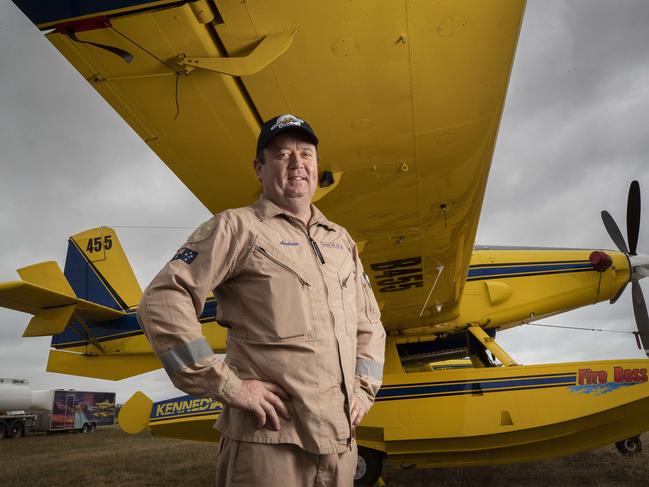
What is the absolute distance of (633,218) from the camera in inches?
287

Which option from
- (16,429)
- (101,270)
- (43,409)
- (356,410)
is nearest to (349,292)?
(356,410)

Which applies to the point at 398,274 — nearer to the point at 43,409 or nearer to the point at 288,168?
the point at 288,168

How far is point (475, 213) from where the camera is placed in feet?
14.4

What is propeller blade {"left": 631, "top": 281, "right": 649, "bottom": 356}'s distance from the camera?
23.8 feet

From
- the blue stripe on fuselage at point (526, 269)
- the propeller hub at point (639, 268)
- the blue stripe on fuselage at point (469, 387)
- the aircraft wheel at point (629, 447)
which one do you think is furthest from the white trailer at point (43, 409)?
the propeller hub at point (639, 268)

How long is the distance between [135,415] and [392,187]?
15.6ft

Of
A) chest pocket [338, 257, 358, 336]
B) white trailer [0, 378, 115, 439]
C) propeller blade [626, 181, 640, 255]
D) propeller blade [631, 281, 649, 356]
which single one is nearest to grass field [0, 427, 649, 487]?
propeller blade [631, 281, 649, 356]

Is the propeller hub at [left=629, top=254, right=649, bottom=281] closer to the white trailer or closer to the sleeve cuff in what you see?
the sleeve cuff

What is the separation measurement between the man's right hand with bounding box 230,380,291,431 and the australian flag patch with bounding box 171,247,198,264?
0.39 meters

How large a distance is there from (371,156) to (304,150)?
1727 mm

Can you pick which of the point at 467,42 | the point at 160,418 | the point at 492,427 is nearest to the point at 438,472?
the point at 492,427

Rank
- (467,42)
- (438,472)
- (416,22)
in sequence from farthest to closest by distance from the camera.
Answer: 1. (438,472)
2. (467,42)
3. (416,22)

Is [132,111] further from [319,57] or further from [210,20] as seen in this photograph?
[319,57]

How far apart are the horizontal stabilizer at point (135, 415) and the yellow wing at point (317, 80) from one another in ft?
13.1
